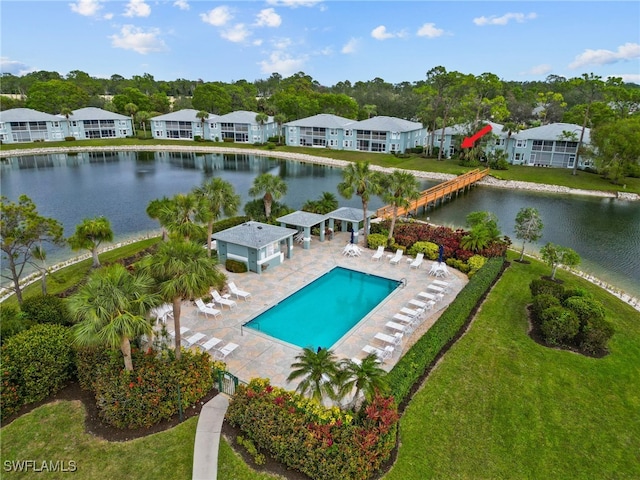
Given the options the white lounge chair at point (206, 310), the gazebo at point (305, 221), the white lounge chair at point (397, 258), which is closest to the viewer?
the white lounge chair at point (206, 310)

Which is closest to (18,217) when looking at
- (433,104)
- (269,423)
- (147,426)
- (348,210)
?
(147,426)

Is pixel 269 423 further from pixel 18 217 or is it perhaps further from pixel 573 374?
pixel 18 217

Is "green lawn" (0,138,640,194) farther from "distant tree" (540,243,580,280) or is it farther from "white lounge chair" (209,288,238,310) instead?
"white lounge chair" (209,288,238,310)

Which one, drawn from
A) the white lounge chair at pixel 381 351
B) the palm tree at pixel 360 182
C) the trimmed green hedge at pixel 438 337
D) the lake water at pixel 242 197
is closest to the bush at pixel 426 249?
the trimmed green hedge at pixel 438 337

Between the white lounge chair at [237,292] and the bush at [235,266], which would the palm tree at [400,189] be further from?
the white lounge chair at [237,292]

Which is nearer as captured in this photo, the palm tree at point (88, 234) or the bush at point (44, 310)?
the bush at point (44, 310)

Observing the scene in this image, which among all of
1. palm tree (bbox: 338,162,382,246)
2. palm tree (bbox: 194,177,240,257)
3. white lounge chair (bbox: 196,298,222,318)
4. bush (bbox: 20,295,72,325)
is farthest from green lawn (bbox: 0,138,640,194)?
bush (bbox: 20,295,72,325)

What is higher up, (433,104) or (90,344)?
(433,104)
